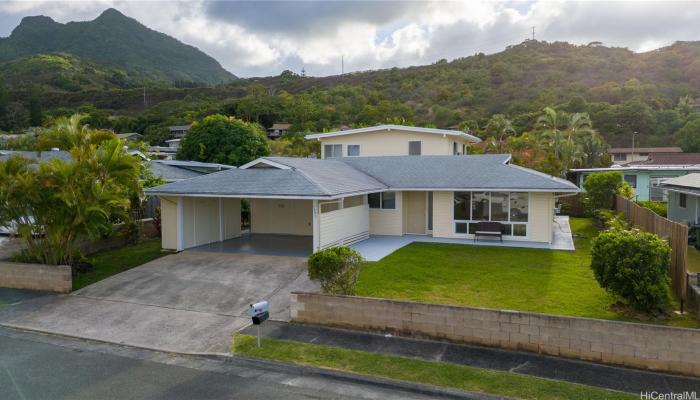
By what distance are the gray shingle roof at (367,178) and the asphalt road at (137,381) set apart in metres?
8.73

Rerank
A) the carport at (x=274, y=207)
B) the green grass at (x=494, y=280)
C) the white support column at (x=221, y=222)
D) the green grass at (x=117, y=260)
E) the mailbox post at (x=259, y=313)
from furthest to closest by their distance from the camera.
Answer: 1. the white support column at (x=221, y=222)
2. the carport at (x=274, y=207)
3. the green grass at (x=117, y=260)
4. the green grass at (x=494, y=280)
5. the mailbox post at (x=259, y=313)

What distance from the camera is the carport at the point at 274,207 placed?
1811cm

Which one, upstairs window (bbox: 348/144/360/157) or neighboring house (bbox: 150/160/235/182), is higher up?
upstairs window (bbox: 348/144/360/157)

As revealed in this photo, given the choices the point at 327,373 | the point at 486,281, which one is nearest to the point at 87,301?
the point at 327,373

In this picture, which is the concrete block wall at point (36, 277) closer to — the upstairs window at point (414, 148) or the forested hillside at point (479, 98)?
the upstairs window at point (414, 148)

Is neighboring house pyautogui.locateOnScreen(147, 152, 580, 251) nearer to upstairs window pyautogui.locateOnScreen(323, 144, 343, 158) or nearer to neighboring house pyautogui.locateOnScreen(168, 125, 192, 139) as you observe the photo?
upstairs window pyautogui.locateOnScreen(323, 144, 343, 158)

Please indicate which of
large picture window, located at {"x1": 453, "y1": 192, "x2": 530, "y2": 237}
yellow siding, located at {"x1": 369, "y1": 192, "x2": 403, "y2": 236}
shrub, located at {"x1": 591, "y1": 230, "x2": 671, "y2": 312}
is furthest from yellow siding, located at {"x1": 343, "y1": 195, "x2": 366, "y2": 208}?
shrub, located at {"x1": 591, "y1": 230, "x2": 671, "y2": 312}

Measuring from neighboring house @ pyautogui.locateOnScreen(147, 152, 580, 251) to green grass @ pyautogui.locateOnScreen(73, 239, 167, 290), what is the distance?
1.07 meters

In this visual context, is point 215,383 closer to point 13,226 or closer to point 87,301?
point 87,301

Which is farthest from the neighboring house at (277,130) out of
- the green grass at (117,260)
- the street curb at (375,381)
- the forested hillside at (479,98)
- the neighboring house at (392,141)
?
the street curb at (375,381)

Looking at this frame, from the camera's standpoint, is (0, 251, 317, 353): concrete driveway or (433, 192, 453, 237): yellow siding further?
(433, 192, 453, 237): yellow siding

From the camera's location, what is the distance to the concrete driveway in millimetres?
11250

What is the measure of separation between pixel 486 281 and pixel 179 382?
30.1 feet

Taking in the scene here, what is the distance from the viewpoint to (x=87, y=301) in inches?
547
